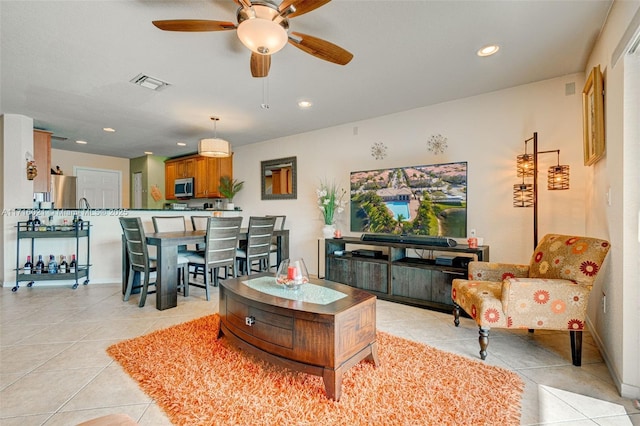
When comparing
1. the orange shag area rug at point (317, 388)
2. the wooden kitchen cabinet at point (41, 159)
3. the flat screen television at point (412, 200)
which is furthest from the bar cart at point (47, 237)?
the flat screen television at point (412, 200)

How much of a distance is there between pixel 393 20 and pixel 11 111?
192 inches

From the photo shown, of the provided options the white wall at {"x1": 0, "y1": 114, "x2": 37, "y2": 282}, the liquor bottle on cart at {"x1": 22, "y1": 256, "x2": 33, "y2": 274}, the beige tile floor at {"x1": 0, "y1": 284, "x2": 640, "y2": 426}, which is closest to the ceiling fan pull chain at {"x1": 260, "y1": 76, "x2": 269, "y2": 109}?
the beige tile floor at {"x1": 0, "y1": 284, "x2": 640, "y2": 426}

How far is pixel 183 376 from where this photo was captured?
6.23ft

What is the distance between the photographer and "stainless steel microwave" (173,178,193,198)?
6.56 metres

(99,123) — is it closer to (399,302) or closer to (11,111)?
(11,111)

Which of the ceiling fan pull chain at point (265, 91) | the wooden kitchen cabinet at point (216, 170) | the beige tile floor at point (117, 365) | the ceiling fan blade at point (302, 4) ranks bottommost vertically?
the beige tile floor at point (117, 365)

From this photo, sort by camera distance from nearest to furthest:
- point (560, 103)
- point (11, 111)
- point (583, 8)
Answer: point (583, 8) < point (560, 103) < point (11, 111)

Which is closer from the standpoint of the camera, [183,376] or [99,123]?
[183,376]

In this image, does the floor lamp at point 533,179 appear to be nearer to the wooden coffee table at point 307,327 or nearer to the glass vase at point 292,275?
the wooden coffee table at point 307,327

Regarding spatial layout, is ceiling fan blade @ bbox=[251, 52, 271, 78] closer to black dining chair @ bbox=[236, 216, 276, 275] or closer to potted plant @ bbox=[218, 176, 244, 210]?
black dining chair @ bbox=[236, 216, 276, 275]

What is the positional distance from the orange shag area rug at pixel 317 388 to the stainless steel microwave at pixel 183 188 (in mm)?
4651

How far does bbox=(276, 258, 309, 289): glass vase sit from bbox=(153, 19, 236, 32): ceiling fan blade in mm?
1585

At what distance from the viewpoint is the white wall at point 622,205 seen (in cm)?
173

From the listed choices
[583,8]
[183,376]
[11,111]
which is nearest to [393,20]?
[583,8]
